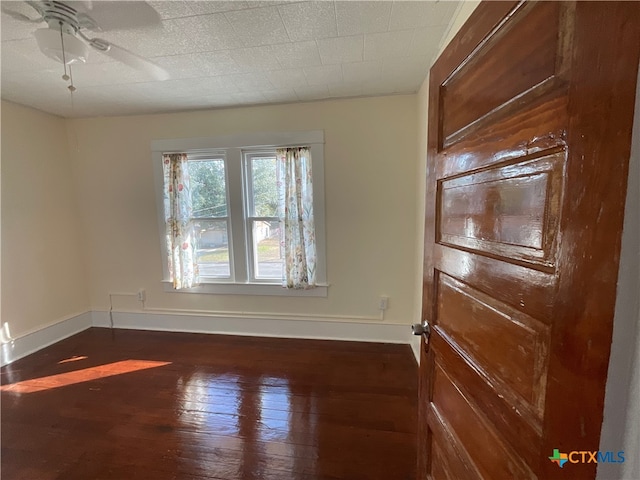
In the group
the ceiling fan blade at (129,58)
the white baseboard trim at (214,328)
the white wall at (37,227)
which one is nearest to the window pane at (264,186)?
the ceiling fan blade at (129,58)

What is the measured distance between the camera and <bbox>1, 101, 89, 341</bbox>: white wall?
2.57 meters

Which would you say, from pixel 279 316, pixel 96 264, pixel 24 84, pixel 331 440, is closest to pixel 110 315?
pixel 96 264

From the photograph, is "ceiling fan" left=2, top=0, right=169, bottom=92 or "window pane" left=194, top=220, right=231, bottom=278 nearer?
"ceiling fan" left=2, top=0, right=169, bottom=92

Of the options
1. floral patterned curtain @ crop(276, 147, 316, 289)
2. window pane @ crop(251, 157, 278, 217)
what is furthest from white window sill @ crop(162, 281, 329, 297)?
window pane @ crop(251, 157, 278, 217)

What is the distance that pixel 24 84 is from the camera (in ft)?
7.27

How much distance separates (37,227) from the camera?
2.81 m

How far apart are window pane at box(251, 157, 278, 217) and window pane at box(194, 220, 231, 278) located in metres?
0.43

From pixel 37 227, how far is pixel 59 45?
85.7 inches

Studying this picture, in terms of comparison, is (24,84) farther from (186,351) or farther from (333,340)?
(333,340)

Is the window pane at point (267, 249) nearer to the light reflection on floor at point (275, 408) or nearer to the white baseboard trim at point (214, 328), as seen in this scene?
the white baseboard trim at point (214, 328)

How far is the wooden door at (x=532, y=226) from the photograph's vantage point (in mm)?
458

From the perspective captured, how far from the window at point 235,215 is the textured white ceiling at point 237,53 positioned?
454 millimetres

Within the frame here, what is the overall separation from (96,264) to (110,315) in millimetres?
619

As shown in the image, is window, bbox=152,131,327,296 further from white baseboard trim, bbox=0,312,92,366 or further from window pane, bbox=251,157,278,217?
white baseboard trim, bbox=0,312,92,366
